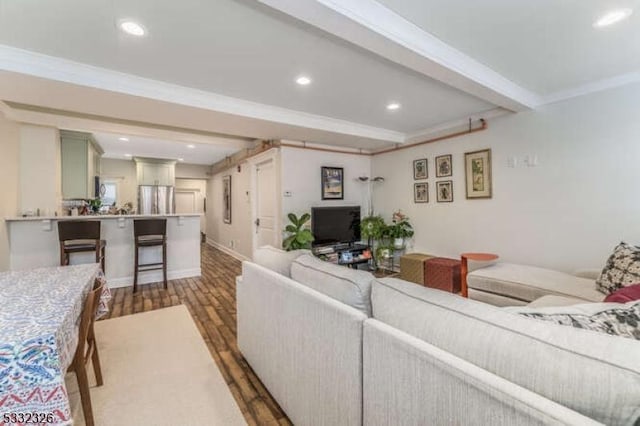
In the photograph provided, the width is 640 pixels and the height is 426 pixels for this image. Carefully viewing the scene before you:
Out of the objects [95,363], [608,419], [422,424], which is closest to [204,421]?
[95,363]

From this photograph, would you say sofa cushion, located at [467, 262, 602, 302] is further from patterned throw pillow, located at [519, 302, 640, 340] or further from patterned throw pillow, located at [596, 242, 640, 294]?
patterned throw pillow, located at [519, 302, 640, 340]

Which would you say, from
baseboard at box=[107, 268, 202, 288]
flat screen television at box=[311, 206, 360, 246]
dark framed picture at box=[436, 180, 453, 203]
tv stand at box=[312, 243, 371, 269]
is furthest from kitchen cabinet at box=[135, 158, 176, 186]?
dark framed picture at box=[436, 180, 453, 203]

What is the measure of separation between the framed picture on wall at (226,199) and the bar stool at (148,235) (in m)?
2.57

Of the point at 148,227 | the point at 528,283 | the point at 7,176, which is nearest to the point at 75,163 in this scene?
the point at 7,176

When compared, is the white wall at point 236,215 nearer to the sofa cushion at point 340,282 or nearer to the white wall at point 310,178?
the white wall at point 310,178

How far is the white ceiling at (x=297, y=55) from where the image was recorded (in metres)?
1.75

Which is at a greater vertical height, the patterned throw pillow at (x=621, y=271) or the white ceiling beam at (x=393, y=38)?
the white ceiling beam at (x=393, y=38)

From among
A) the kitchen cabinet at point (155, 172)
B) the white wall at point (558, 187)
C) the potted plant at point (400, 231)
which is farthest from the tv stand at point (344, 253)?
the kitchen cabinet at point (155, 172)

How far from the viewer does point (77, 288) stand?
164 cm

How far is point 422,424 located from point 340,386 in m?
0.39

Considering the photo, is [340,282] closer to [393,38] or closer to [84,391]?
[84,391]

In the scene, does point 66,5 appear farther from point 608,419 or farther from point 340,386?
point 608,419

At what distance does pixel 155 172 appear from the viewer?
23.2 feet

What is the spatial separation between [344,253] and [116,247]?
11.3 ft
